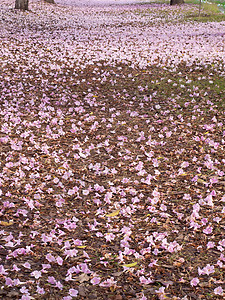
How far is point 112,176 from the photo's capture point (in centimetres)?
601

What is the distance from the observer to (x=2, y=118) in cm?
823

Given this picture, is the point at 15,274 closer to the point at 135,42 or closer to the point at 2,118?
the point at 2,118

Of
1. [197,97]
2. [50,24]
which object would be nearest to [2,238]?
[197,97]

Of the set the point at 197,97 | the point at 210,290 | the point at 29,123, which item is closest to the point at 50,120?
the point at 29,123

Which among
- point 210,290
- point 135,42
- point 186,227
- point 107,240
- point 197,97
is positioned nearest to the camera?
point 210,290

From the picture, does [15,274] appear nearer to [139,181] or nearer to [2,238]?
[2,238]

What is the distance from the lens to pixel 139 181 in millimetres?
5840

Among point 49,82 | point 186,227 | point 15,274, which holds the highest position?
point 49,82

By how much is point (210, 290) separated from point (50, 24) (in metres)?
21.1

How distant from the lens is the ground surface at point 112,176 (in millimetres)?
3887

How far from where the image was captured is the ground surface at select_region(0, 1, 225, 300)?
389 cm

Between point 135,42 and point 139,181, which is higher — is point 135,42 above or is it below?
above

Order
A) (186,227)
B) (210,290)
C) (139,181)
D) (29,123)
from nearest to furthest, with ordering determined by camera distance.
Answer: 1. (210,290)
2. (186,227)
3. (139,181)
4. (29,123)

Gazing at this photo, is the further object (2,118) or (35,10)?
(35,10)
